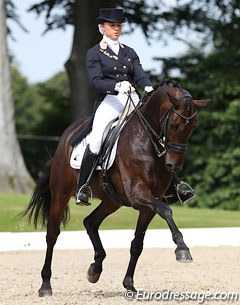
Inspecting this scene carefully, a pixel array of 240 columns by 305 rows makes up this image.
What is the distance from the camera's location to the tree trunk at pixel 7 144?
64.4 feet

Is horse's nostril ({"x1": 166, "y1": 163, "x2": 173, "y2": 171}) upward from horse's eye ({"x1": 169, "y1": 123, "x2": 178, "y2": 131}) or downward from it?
downward

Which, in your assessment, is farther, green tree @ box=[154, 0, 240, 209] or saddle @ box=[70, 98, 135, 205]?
green tree @ box=[154, 0, 240, 209]

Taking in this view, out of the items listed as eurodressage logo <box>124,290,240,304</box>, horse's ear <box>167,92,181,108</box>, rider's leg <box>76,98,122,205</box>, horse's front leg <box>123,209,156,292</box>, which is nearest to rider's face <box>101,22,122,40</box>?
rider's leg <box>76,98,122,205</box>

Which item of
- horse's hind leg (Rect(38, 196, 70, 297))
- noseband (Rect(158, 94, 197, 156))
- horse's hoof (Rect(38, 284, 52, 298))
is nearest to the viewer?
noseband (Rect(158, 94, 197, 156))

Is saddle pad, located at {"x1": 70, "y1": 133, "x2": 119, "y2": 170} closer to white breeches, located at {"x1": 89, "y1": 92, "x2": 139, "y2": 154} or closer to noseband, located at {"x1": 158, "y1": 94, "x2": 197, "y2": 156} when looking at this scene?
white breeches, located at {"x1": 89, "y1": 92, "x2": 139, "y2": 154}

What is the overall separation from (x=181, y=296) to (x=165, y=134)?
1.47m

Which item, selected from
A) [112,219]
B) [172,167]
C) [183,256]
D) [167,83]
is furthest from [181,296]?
[112,219]

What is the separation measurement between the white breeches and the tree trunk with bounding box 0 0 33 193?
36.3 ft

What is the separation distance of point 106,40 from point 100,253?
2.08m

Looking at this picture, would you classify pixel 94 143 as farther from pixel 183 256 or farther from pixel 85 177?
pixel 183 256

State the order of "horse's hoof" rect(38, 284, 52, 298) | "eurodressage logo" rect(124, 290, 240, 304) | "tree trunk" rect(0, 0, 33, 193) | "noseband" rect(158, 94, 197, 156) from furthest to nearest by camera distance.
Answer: "tree trunk" rect(0, 0, 33, 193) < "horse's hoof" rect(38, 284, 52, 298) < "eurodressage logo" rect(124, 290, 240, 304) < "noseband" rect(158, 94, 197, 156)

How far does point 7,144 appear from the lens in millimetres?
19844

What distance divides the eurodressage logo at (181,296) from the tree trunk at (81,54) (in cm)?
1491

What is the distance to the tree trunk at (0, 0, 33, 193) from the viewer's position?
19625 millimetres
